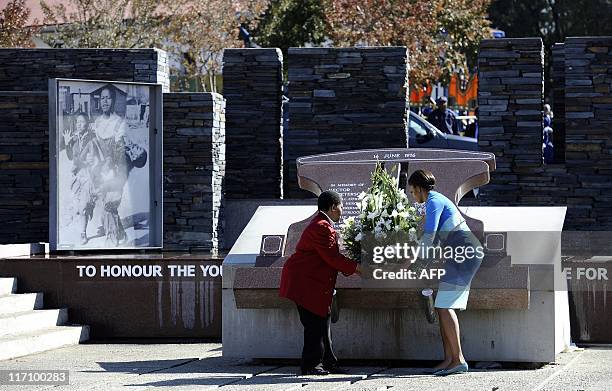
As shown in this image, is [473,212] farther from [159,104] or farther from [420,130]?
[420,130]

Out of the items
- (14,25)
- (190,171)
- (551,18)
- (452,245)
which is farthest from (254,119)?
(551,18)

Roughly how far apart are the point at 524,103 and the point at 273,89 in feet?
11.0

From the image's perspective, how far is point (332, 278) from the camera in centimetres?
1126

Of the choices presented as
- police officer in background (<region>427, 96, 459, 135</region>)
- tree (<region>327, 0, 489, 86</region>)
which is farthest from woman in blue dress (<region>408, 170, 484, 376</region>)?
tree (<region>327, 0, 489, 86</region>)

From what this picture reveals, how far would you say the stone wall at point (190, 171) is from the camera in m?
17.2

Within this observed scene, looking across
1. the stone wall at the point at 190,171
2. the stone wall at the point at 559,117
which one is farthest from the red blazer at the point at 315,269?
the stone wall at the point at 559,117

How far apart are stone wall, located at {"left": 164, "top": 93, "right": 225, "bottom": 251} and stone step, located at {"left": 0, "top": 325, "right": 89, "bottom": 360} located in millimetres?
2992

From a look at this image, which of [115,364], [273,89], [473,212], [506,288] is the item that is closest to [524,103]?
[273,89]

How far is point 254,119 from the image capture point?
1794 cm

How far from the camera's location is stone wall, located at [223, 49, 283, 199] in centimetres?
1784

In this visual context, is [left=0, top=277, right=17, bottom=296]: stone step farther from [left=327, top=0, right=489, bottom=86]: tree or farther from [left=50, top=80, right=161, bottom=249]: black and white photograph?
[left=327, top=0, right=489, bottom=86]: tree

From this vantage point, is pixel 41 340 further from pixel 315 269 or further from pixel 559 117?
pixel 559 117

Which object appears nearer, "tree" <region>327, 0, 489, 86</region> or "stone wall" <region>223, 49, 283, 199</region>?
"stone wall" <region>223, 49, 283, 199</region>

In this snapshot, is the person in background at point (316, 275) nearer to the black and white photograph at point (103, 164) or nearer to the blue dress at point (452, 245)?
the blue dress at point (452, 245)
